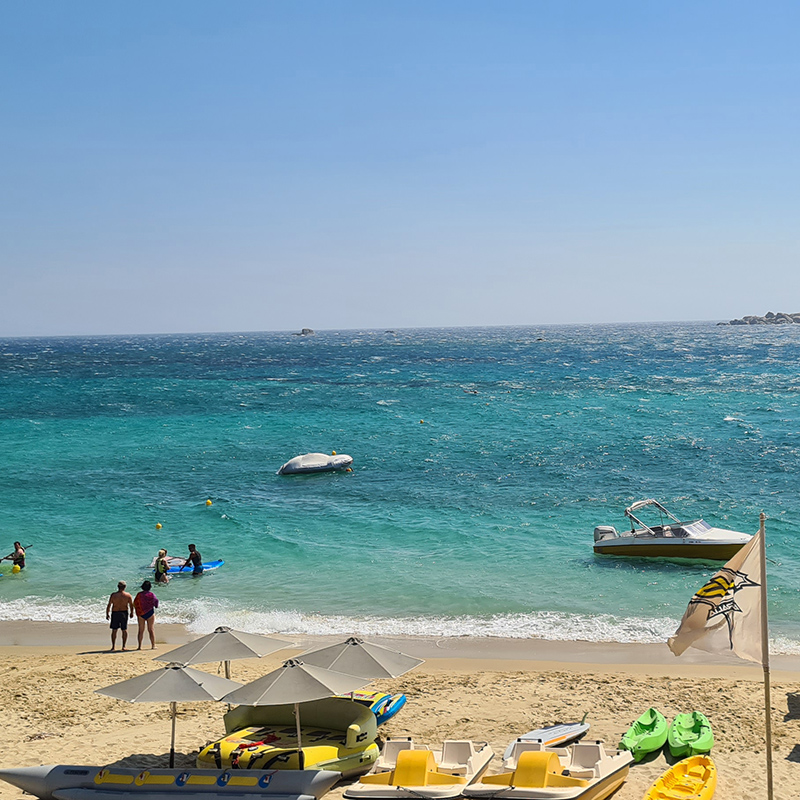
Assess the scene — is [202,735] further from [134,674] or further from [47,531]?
A: [47,531]

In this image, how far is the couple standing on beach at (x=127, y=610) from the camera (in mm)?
16781

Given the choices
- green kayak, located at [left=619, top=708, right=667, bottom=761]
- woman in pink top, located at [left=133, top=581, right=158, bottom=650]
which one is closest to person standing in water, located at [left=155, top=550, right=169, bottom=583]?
woman in pink top, located at [left=133, top=581, right=158, bottom=650]

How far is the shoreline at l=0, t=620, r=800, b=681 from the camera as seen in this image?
15.5 meters

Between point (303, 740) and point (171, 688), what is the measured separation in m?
2.27

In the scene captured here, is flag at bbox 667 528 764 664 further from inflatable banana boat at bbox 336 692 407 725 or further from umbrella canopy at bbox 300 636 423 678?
inflatable banana boat at bbox 336 692 407 725

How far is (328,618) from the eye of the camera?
62.7 feet

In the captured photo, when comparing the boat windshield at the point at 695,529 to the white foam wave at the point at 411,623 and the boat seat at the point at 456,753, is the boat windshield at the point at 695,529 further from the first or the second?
the boat seat at the point at 456,753

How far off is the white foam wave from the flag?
8990mm

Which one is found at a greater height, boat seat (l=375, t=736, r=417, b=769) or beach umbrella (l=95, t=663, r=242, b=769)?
beach umbrella (l=95, t=663, r=242, b=769)

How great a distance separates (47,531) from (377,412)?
31.5 metres

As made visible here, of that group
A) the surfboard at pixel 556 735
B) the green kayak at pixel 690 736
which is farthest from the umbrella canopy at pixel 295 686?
the green kayak at pixel 690 736

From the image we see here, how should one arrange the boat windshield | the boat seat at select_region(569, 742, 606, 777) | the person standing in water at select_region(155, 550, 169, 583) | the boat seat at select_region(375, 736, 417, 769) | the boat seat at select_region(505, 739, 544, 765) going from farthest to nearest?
the boat windshield → the person standing in water at select_region(155, 550, 169, 583) → the boat seat at select_region(375, 736, 417, 769) → the boat seat at select_region(505, 739, 544, 765) → the boat seat at select_region(569, 742, 606, 777)

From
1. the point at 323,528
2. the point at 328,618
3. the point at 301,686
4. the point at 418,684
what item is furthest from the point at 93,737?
Result: the point at 323,528

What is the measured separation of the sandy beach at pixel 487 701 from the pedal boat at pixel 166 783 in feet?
1.94
